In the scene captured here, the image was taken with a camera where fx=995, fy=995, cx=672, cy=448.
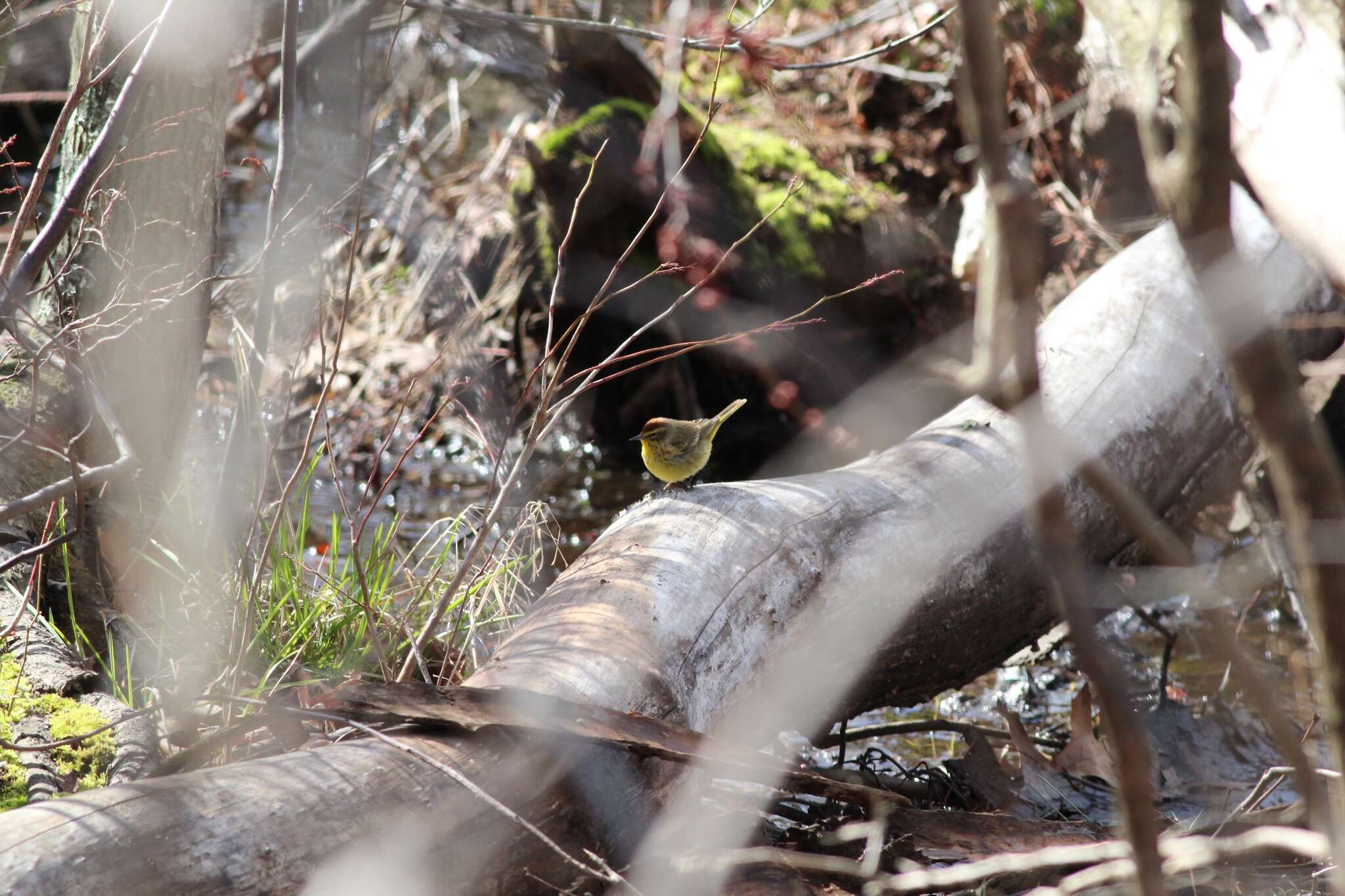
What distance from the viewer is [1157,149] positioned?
83 cm

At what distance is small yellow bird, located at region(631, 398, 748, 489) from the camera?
4234 mm

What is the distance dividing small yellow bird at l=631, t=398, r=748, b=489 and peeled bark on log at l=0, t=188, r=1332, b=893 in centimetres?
100

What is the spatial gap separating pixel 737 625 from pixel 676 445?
1.68 m

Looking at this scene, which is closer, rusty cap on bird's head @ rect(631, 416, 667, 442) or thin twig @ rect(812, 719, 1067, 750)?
thin twig @ rect(812, 719, 1067, 750)

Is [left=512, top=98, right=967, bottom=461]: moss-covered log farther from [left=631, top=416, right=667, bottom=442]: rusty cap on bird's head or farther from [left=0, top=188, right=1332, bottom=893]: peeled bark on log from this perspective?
[left=0, top=188, right=1332, bottom=893]: peeled bark on log

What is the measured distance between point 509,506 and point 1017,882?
3.35 m

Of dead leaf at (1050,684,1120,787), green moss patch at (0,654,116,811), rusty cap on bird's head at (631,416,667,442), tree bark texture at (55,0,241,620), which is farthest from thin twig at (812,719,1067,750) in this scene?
tree bark texture at (55,0,241,620)

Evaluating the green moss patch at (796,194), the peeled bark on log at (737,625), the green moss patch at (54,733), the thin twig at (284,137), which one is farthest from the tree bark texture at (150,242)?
the green moss patch at (796,194)

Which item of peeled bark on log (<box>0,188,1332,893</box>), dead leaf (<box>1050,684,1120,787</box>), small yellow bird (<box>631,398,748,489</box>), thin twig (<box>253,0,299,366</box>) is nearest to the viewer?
peeled bark on log (<box>0,188,1332,893</box>)

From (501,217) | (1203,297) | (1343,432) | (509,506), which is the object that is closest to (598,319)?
(501,217)

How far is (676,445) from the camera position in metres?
4.24

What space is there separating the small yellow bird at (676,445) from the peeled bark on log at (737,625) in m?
1.00

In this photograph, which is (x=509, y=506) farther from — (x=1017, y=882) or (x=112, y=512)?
(x=1017, y=882)

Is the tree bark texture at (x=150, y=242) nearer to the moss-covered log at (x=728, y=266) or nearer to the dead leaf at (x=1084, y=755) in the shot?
the moss-covered log at (x=728, y=266)
